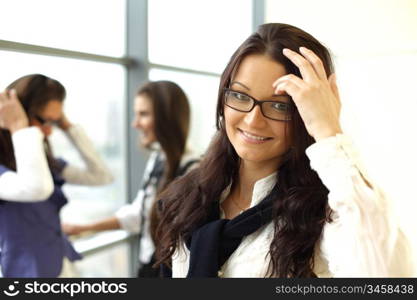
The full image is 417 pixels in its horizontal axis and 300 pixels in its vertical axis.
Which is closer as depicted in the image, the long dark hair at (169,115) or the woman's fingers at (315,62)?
the woman's fingers at (315,62)

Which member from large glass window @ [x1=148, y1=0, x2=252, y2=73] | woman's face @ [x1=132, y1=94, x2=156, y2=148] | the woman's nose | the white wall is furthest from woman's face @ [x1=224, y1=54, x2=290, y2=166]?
large glass window @ [x1=148, y1=0, x2=252, y2=73]

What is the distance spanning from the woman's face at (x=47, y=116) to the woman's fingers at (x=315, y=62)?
1.11 metres

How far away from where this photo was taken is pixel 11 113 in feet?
4.72

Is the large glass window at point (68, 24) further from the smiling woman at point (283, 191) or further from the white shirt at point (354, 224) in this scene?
the white shirt at point (354, 224)

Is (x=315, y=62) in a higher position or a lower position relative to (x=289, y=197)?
higher

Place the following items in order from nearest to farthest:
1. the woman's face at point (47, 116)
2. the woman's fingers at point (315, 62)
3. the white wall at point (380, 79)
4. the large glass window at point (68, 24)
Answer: the woman's fingers at point (315, 62) < the woman's face at point (47, 116) < the large glass window at point (68, 24) < the white wall at point (380, 79)

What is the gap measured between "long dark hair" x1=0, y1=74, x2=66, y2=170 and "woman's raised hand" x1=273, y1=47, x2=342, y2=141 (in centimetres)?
102

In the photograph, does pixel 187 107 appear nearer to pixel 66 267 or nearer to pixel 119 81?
pixel 119 81

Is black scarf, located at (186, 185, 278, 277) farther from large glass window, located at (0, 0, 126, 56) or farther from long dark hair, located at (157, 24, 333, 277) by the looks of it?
large glass window, located at (0, 0, 126, 56)

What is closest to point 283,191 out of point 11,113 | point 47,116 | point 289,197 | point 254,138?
point 289,197

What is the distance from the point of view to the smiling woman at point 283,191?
2.64 ft

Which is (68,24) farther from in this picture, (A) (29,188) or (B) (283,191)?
(B) (283,191)

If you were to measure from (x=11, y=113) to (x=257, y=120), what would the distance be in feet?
3.04

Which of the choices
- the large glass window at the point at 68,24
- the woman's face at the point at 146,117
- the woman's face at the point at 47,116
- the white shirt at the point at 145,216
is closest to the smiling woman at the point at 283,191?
the woman's face at the point at 47,116
